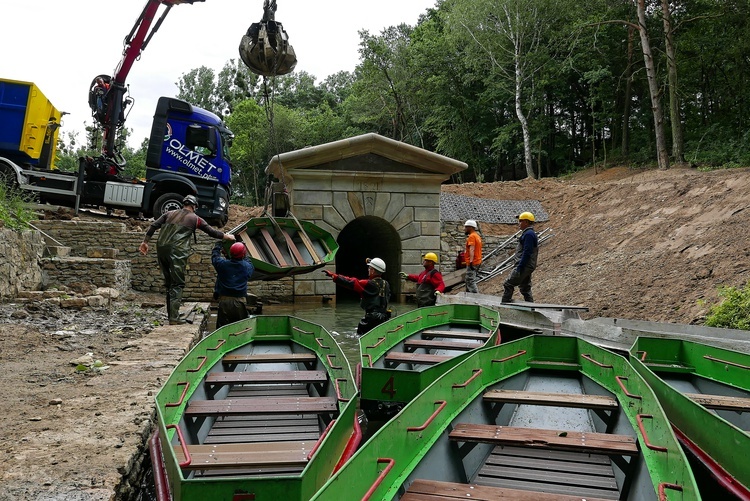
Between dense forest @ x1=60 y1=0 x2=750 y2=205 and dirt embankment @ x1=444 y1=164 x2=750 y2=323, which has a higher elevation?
dense forest @ x1=60 y1=0 x2=750 y2=205

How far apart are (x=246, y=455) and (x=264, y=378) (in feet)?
5.71

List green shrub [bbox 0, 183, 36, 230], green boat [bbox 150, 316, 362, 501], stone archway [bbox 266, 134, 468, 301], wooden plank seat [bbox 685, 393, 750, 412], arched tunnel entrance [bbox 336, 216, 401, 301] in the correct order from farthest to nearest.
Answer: arched tunnel entrance [bbox 336, 216, 401, 301]
stone archway [bbox 266, 134, 468, 301]
green shrub [bbox 0, 183, 36, 230]
wooden plank seat [bbox 685, 393, 750, 412]
green boat [bbox 150, 316, 362, 501]

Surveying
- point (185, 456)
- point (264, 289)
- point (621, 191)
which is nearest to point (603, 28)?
point (621, 191)

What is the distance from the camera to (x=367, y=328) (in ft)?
27.7

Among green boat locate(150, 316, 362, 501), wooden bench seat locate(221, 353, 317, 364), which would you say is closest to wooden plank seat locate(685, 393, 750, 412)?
green boat locate(150, 316, 362, 501)

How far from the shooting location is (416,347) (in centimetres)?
750

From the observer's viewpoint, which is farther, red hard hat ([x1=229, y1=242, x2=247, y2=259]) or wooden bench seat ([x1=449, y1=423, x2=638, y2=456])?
red hard hat ([x1=229, y1=242, x2=247, y2=259])

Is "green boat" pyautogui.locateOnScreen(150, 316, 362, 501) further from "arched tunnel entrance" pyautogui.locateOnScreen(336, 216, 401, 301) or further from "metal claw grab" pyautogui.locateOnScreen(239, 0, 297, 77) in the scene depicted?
"arched tunnel entrance" pyautogui.locateOnScreen(336, 216, 401, 301)

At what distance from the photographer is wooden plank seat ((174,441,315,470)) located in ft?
10.8

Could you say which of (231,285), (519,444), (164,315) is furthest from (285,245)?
(519,444)

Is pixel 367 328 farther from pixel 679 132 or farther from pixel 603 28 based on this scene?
pixel 603 28

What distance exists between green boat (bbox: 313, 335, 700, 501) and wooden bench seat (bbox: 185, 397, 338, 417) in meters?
0.96

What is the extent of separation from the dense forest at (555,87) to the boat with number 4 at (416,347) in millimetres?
14251

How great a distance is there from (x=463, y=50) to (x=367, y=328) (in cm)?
3011
